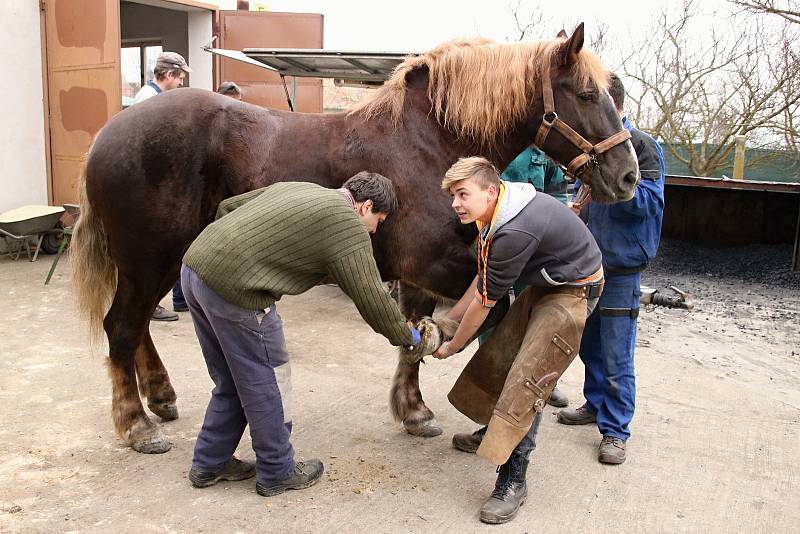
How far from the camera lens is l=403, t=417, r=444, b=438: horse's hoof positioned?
3619 millimetres

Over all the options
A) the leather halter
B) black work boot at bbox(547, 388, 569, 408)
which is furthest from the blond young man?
black work boot at bbox(547, 388, 569, 408)

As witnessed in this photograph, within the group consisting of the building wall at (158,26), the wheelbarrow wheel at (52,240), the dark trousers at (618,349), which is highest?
the building wall at (158,26)

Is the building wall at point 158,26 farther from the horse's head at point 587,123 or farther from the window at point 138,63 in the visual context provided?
the horse's head at point 587,123

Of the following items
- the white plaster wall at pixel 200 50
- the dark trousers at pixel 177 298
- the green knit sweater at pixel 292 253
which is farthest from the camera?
the white plaster wall at pixel 200 50

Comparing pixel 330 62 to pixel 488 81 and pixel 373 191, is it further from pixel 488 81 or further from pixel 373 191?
pixel 373 191

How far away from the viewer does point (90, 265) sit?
357 centimetres

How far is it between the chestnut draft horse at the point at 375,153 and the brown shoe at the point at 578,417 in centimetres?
118

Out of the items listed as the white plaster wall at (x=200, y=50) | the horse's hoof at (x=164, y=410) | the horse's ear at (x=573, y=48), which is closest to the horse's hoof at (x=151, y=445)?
the horse's hoof at (x=164, y=410)

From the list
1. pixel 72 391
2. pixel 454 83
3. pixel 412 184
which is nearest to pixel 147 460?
pixel 72 391

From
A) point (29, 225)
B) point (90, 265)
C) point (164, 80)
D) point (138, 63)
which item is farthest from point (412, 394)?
point (138, 63)

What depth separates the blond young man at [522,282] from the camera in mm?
2654

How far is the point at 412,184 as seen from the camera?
3.15m

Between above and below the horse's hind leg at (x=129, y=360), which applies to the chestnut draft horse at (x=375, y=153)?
above

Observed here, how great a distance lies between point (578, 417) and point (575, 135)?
1617 mm
